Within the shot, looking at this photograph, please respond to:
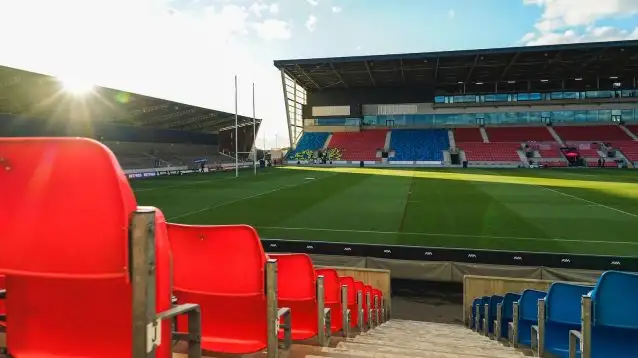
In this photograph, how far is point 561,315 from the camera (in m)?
4.45

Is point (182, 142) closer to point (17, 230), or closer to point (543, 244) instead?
point (543, 244)

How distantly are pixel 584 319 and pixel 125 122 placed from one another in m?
57.7

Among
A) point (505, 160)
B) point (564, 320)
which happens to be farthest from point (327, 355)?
point (505, 160)

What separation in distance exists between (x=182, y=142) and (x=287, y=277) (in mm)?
67736

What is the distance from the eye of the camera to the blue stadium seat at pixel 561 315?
14.1 ft

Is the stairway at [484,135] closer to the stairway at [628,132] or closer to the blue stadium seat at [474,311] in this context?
the stairway at [628,132]

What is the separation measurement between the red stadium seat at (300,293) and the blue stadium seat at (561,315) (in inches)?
93.1

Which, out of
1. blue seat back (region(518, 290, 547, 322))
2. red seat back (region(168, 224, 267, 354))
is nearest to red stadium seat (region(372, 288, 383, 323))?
blue seat back (region(518, 290, 547, 322))

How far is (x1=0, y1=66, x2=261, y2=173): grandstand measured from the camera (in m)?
35.3

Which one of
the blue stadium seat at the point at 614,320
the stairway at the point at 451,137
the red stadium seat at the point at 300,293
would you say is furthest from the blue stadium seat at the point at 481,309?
the stairway at the point at 451,137

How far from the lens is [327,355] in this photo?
11.1 feet

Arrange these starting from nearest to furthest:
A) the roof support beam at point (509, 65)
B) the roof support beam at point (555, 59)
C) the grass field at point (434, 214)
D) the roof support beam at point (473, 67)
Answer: the grass field at point (434, 214) < the roof support beam at point (555, 59) < the roof support beam at point (509, 65) < the roof support beam at point (473, 67)

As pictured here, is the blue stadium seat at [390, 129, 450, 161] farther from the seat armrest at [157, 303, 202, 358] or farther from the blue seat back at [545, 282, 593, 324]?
the seat armrest at [157, 303, 202, 358]

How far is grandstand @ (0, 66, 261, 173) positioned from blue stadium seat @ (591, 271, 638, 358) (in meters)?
33.2
